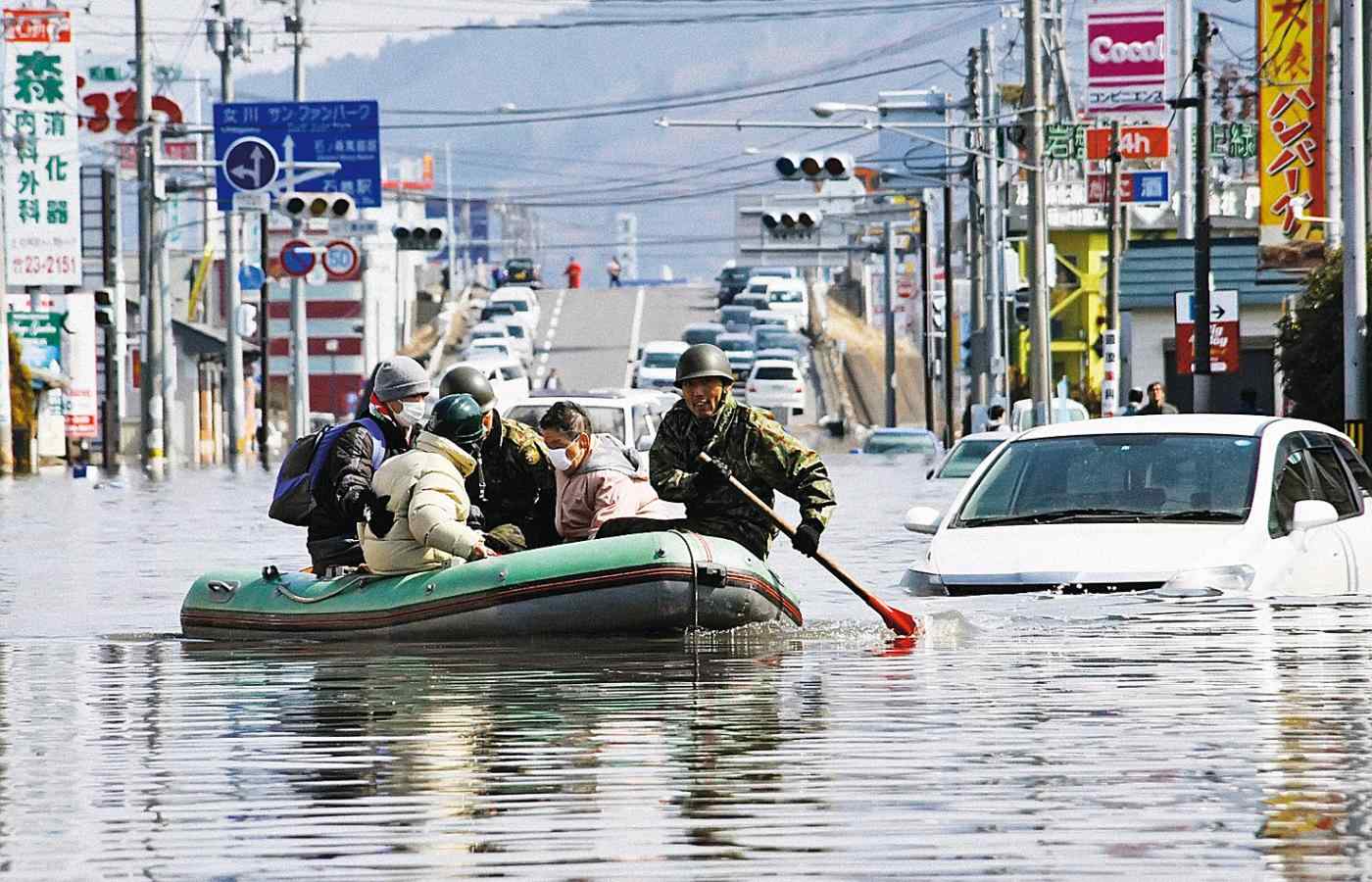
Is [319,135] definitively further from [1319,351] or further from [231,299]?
[1319,351]

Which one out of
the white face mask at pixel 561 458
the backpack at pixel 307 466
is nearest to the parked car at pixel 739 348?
the white face mask at pixel 561 458

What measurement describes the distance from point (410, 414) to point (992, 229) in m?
40.0

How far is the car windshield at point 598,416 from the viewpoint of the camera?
31125 mm

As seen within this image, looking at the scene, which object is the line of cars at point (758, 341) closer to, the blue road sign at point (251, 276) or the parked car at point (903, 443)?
the parked car at point (903, 443)

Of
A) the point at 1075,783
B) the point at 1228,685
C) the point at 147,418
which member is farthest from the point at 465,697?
the point at 147,418

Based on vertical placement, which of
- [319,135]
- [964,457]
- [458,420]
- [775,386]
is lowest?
[775,386]

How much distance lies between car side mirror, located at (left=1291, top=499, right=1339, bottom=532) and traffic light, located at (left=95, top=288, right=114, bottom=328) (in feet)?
188

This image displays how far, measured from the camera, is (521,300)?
376 feet

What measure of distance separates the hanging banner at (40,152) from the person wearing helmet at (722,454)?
4974 cm

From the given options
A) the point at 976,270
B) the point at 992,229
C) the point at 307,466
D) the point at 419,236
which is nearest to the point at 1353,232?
the point at 307,466

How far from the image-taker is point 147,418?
205ft

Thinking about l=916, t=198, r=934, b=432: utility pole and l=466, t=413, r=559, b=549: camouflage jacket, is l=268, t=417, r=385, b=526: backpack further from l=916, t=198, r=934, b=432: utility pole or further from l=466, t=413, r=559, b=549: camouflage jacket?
l=916, t=198, r=934, b=432: utility pole

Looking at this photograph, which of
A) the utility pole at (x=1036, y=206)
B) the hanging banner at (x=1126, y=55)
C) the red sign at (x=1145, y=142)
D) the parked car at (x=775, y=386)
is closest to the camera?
the utility pole at (x=1036, y=206)

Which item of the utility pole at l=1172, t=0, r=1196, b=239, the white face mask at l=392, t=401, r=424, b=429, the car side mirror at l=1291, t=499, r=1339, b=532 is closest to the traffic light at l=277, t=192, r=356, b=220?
the utility pole at l=1172, t=0, r=1196, b=239
